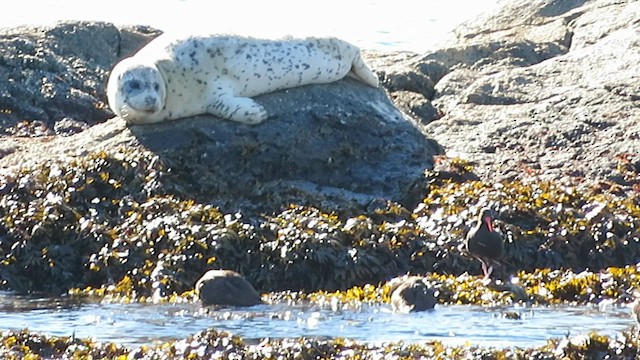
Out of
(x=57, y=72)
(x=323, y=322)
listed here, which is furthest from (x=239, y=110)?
(x=57, y=72)

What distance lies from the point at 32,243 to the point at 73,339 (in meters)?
2.43

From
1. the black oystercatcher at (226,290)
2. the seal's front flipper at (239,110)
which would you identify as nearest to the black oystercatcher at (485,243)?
the black oystercatcher at (226,290)

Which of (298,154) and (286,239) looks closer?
(286,239)

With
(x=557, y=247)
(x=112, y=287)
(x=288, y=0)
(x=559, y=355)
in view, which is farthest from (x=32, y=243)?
(x=288, y=0)

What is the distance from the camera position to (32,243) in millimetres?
9031

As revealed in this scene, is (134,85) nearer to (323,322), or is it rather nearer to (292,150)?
(292,150)

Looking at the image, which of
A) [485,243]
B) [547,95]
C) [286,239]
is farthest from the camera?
[547,95]

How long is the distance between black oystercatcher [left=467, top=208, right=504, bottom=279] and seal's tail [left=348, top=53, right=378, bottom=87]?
9.41ft

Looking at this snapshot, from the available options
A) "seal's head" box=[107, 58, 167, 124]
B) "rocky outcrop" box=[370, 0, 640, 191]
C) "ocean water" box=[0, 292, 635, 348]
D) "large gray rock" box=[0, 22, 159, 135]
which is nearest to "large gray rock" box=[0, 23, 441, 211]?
"seal's head" box=[107, 58, 167, 124]

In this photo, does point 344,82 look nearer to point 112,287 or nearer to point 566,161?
point 566,161

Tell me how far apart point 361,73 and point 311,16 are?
590 inches

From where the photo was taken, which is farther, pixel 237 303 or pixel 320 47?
pixel 320 47

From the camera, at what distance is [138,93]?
391 inches

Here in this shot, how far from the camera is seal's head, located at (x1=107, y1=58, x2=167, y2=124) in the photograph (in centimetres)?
992
